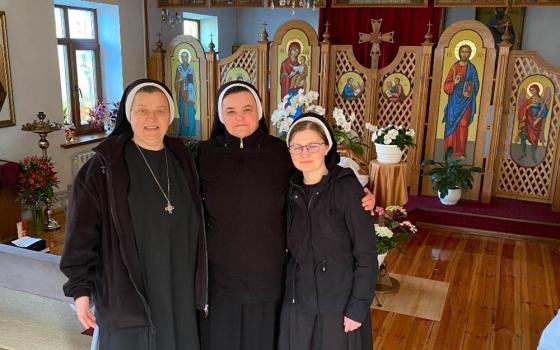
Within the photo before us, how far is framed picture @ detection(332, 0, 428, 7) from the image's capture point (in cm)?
581

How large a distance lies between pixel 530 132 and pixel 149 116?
15.7 feet

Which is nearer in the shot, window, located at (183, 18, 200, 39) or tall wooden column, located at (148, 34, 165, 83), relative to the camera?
tall wooden column, located at (148, 34, 165, 83)

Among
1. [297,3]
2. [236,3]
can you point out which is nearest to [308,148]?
[297,3]

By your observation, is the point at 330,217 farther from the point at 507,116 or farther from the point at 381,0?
the point at 381,0

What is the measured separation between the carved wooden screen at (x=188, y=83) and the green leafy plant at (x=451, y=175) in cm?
293

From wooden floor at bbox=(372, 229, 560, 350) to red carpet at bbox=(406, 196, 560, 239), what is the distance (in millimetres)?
124

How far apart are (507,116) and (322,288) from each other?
14.3 ft

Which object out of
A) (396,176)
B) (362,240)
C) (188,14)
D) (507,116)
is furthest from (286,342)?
(188,14)

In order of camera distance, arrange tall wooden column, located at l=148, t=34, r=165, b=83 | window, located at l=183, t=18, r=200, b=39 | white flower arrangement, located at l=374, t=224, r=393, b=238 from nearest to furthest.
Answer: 1. white flower arrangement, located at l=374, t=224, r=393, b=238
2. tall wooden column, located at l=148, t=34, r=165, b=83
3. window, located at l=183, t=18, r=200, b=39

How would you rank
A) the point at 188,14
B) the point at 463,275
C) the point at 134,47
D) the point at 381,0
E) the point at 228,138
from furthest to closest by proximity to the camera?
the point at 188,14 → the point at 134,47 → the point at 381,0 → the point at 463,275 → the point at 228,138

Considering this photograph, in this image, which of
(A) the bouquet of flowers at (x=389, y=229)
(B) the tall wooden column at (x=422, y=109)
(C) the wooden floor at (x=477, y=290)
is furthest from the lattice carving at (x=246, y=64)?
(A) the bouquet of flowers at (x=389, y=229)

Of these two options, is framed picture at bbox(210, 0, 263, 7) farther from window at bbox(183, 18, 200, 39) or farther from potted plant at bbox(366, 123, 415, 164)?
potted plant at bbox(366, 123, 415, 164)

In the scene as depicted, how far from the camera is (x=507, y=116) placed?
17.7 feet

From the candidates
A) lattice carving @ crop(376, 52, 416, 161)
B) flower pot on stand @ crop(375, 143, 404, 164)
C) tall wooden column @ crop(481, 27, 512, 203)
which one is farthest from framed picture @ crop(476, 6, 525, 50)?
flower pot on stand @ crop(375, 143, 404, 164)
